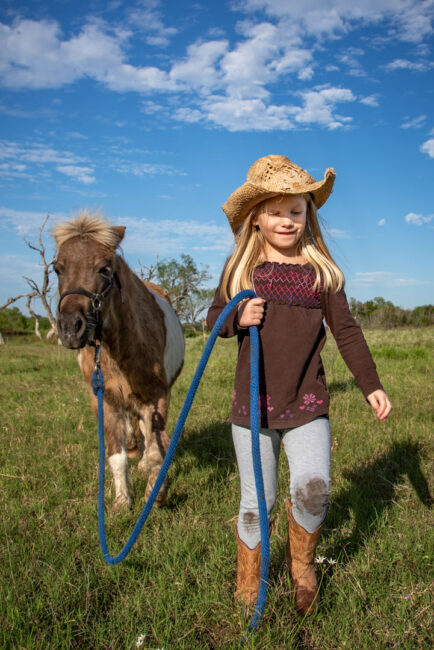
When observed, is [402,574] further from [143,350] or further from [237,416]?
[143,350]

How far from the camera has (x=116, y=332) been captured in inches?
143

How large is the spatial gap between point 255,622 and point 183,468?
7.70 feet

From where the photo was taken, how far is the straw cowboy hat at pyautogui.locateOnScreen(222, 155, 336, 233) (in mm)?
2324

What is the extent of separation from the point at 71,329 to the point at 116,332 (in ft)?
2.57

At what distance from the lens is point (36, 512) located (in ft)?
10.7

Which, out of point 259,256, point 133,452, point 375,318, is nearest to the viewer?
point 259,256

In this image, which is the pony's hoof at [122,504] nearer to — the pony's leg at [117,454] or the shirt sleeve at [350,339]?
the pony's leg at [117,454]

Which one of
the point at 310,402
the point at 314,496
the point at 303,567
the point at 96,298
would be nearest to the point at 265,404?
the point at 310,402

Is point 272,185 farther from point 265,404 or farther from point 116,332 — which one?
point 116,332

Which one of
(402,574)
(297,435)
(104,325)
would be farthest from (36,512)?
(402,574)

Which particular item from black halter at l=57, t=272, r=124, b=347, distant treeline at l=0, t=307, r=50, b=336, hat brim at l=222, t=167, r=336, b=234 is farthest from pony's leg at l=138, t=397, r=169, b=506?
distant treeline at l=0, t=307, r=50, b=336

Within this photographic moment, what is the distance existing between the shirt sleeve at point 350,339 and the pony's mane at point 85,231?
5.64 ft

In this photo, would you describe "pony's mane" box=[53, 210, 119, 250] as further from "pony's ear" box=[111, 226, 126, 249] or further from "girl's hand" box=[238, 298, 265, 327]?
"girl's hand" box=[238, 298, 265, 327]

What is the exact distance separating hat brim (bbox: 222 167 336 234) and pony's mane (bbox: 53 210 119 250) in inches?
46.1
